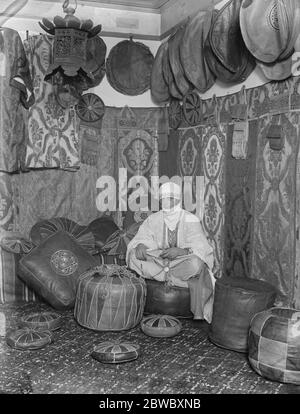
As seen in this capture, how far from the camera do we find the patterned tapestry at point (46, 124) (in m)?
5.04

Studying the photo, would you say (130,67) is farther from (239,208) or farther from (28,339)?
(28,339)

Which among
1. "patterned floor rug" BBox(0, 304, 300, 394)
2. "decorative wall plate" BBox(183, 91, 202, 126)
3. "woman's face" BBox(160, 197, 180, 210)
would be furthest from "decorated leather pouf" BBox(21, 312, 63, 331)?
"decorative wall plate" BBox(183, 91, 202, 126)

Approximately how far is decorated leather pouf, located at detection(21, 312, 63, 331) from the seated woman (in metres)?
0.82

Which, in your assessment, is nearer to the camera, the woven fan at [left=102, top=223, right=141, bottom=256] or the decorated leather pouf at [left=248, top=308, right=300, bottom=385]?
the decorated leather pouf at [left=248, top=308, right=300, bottom=385]

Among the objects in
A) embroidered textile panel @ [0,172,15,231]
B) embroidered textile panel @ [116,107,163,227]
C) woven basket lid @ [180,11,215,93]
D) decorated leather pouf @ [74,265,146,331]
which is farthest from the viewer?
embroidered textile panel @ [116,107,163,227]

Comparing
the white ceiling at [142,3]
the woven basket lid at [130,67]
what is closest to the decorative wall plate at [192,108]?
the woven basket lid at [130,67]

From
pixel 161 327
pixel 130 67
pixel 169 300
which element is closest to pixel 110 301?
pixel 161 327

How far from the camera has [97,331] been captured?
3.84m

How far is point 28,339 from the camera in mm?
3426

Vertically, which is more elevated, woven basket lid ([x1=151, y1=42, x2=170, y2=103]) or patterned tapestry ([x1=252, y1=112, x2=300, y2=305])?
woven basket lid ([x1=151, y1=42, x2=170, y2=103])

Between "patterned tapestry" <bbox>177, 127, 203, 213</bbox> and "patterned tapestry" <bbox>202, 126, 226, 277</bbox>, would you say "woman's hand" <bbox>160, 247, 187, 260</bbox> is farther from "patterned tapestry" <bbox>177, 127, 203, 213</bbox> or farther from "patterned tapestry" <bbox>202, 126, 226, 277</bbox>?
"patterned tapestry" <bbox>177, 127, 203, 213</bbox>

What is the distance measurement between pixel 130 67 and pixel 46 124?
44.5 inches

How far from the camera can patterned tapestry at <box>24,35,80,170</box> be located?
504 cm
